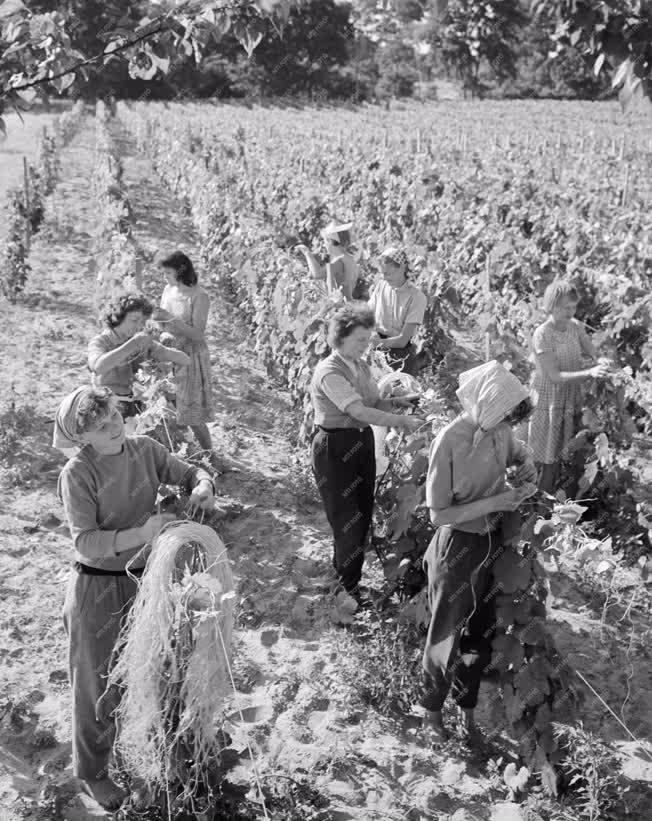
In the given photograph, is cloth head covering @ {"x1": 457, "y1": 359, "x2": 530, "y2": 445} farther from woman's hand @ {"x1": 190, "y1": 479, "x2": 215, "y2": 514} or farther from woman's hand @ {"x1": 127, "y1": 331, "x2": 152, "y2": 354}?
woman's hand @ {"x1": 127, "y1": 331, "x2": 152, "y2": 354}

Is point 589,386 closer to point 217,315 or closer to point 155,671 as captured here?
point 155,671

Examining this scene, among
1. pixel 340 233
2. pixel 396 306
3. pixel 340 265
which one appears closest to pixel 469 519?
pixel 396 306

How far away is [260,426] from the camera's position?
6645mm

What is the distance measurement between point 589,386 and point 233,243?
5.38m

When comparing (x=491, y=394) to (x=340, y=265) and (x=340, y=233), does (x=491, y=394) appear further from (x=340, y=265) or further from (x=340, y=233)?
(x=340, y=233)

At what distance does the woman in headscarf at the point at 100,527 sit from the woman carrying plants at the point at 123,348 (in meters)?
1.51

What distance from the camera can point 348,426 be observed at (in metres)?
3.79

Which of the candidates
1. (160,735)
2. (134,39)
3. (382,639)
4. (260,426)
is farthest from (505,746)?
(260,426)

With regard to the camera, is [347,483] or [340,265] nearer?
[347,483]

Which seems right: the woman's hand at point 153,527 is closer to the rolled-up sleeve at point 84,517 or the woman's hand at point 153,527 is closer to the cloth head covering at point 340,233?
the rolled-up sleeve at point 84,517

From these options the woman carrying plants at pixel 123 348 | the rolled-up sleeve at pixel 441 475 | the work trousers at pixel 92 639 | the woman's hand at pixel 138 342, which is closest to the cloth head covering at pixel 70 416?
the work trousers at pixel 92 639

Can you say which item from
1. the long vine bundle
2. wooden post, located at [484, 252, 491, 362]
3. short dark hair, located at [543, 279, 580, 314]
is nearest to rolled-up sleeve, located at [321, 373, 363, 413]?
the long vine bundle

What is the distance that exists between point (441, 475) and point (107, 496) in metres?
1.15

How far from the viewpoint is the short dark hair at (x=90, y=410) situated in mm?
2602
